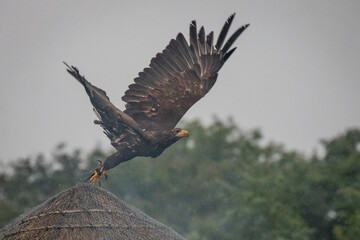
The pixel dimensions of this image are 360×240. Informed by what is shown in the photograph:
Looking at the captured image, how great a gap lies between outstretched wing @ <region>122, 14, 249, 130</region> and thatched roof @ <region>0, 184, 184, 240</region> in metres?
2.80

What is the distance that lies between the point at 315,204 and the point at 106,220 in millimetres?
30630

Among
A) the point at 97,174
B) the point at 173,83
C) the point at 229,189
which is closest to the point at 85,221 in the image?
the point at 97,174

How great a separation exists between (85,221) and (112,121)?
285 centimetres

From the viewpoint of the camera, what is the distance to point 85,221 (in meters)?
14.7

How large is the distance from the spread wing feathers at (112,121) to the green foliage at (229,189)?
18006mm

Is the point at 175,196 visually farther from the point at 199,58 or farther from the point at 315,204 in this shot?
the point at 199,58

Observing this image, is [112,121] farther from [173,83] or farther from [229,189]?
[229,189]

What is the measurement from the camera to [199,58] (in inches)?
728

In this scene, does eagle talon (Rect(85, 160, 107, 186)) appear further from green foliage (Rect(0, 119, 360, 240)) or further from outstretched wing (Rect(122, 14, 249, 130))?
green foliage (Rect(0, 119, 360, 240))

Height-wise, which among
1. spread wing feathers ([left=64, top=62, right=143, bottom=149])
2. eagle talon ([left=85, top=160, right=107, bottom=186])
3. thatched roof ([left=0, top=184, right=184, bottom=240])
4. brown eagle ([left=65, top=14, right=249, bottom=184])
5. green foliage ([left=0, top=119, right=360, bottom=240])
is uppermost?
green foliage ([left=0, top=119, right=360, bottom=240])

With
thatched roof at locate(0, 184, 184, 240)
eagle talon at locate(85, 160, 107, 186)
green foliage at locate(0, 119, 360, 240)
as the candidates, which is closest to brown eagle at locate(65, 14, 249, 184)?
eagle talon at locate(85, 160, 107, 186)

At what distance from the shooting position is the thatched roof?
14.5m

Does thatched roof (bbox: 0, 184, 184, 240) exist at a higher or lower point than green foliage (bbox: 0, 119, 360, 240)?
lower

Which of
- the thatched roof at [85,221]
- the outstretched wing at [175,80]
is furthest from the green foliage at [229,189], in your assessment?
the thatched roof at [85,221]
